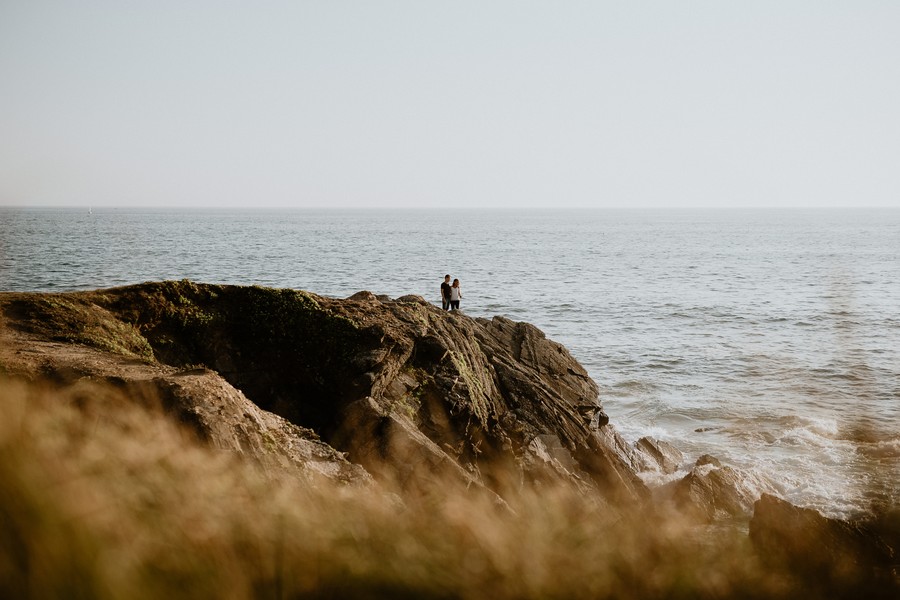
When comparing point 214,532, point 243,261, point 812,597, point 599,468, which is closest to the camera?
point 214,532

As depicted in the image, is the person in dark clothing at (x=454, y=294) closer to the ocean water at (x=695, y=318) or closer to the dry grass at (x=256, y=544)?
the ocean water at (x=695, y=318)

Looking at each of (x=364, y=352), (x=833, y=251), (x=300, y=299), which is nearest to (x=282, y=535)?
(x=364, y=352)

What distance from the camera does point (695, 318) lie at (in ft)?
140

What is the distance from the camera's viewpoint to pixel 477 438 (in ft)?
46.8

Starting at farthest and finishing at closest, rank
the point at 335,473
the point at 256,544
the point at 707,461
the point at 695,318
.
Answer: the point at 695,318
the point at 707,461
the point at 335,473
the point at 256,544

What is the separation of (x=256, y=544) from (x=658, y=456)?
698 inches

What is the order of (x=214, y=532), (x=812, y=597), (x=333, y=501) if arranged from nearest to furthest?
(x=214, y=532)
(x=812, y=597)
(x=333, y=501)

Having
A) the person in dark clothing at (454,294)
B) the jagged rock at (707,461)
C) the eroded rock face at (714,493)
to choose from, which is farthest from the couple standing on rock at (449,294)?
the eroded rock face at (714,493)

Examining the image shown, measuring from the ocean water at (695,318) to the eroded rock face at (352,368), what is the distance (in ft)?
20.1

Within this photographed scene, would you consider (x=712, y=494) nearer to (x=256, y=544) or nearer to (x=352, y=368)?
(x=352, y=368)

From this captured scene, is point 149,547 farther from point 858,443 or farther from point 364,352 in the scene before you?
point 858,443

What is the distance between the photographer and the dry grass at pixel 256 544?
255 centimetres

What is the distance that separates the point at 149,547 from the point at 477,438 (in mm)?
11781

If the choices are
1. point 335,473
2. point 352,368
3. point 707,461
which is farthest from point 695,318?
point 335,473
